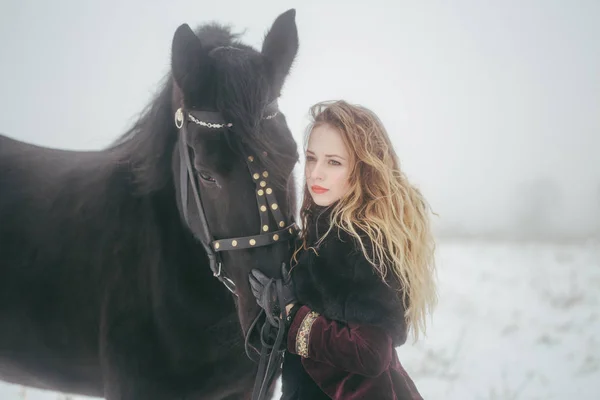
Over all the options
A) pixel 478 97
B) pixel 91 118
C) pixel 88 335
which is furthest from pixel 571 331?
pixel 478 97

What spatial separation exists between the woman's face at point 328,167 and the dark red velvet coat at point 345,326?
239mm

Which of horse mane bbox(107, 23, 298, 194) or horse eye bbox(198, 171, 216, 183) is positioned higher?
horse mane bbox(107, 23, 298, 194)

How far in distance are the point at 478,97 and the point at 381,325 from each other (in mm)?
16208

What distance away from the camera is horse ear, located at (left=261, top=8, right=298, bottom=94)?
1.75m

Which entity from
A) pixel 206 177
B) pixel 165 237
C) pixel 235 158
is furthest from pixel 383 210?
pixel 165 237

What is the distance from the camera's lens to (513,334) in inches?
196

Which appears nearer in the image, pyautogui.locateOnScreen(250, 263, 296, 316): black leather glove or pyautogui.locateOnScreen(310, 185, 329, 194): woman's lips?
pyautogui.locateOnScreen(250, 263, 296, 316): black leather glove

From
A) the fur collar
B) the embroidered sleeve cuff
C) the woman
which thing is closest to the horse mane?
the woman

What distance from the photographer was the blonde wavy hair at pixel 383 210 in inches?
58.1

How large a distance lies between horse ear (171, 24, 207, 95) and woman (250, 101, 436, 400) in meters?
0.53

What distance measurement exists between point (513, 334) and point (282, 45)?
503 cm

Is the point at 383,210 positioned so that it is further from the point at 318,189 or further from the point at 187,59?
the point at 187,59

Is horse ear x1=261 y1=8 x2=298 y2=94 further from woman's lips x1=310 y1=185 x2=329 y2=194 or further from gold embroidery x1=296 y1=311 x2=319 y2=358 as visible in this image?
gold embroidery x1=296 y1=311 x2=319 y2=358

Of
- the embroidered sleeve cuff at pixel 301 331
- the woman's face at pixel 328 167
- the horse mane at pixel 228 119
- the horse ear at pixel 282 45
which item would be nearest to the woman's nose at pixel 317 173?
the woman's face at pixel 328 167
